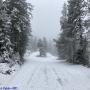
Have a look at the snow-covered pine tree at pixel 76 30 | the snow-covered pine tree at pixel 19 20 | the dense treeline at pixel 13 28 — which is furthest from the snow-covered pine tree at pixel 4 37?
the snow-covered pine tree at pixel 76 30

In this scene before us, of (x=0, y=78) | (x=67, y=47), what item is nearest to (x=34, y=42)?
(x=67, y=47)

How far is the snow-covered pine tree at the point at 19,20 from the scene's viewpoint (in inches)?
1123

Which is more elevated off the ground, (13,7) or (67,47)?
(13,7)

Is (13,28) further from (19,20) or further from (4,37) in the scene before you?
(4,37)

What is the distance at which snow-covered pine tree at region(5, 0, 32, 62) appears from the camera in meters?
28.5

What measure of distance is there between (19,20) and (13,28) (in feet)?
5.51

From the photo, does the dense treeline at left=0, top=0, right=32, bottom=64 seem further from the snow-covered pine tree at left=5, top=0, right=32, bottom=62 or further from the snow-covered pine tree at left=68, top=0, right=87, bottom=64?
the snow-covered pine tree at left=68, top=0, right=87, bottom=64

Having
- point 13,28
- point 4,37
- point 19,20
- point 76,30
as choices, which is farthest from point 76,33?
point 4,37

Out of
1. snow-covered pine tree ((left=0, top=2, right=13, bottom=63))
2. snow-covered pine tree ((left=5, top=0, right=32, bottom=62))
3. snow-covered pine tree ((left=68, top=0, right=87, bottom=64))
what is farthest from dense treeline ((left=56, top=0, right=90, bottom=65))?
snow-covered pine tree ((left=0, top=2, right=13, bottom=63))

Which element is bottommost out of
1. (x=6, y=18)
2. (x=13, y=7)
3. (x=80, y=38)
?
(x=80, y=38)

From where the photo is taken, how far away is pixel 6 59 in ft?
76.2

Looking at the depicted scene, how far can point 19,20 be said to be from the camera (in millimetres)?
29734

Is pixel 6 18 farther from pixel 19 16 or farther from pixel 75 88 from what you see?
pixel 75 88

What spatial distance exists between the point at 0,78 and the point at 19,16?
1568 cm
